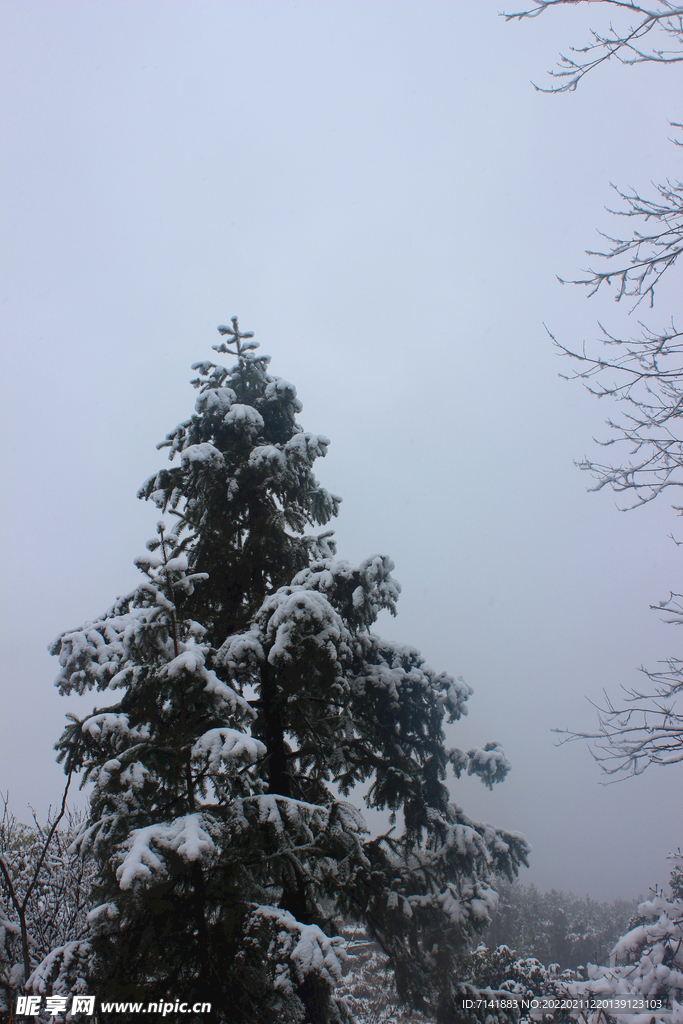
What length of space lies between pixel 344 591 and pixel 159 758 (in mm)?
3141

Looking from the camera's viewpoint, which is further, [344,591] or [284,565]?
[284,565]

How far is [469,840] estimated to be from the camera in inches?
293

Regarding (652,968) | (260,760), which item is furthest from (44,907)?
(652,968)

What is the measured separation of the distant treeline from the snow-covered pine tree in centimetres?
4269

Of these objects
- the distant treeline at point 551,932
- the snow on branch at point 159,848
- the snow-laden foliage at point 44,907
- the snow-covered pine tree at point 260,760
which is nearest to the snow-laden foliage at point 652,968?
the snow-covered pine tree at point 260,760

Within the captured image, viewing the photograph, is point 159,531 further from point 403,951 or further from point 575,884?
point 575,884

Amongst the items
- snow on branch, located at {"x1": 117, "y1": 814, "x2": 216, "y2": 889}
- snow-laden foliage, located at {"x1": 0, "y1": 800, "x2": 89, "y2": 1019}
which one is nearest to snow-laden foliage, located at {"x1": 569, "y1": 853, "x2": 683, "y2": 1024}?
snow on branch, located at {"x1": 117, "y1": 814, "x2": 216, "y2": 889}

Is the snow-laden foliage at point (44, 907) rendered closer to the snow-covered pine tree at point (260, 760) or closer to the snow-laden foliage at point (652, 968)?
the snow-covered pine tree at point (260, 760)

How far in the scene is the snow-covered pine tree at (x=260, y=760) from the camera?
14.7ft

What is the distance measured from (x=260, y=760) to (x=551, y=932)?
204 feet

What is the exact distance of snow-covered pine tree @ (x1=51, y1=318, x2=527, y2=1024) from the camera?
4492 millimetres

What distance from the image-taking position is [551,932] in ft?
170

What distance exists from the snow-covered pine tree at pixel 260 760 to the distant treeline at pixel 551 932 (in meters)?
42.7

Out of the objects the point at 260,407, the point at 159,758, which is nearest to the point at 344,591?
the point at 159,758
